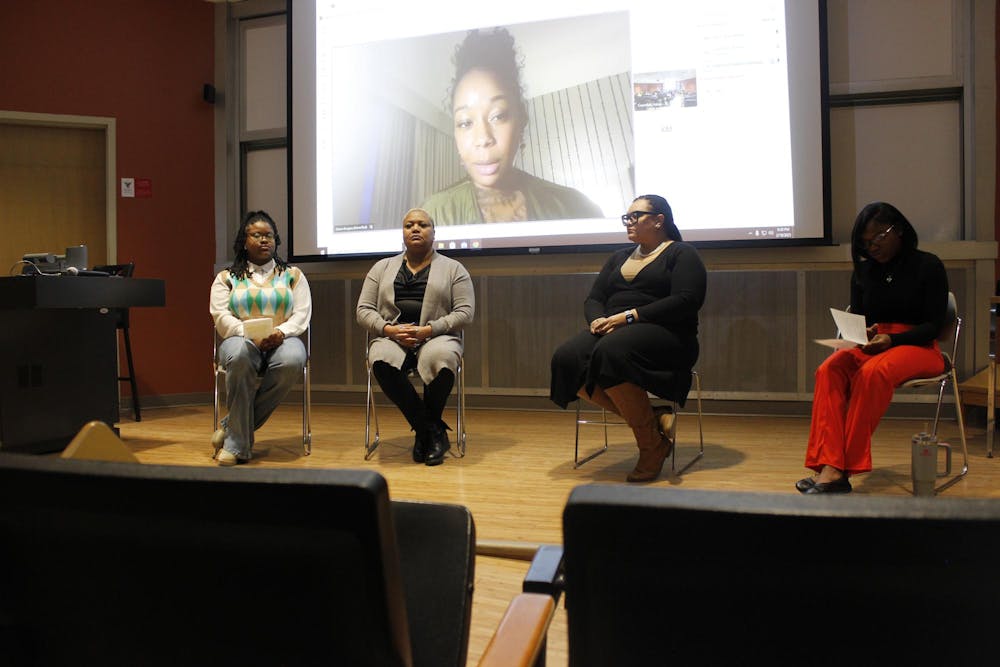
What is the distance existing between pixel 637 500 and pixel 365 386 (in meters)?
4.75

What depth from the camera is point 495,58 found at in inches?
185

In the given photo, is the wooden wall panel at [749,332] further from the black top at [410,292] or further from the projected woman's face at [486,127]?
the black top at [410,292]

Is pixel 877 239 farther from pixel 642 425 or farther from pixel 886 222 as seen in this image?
pixel 642 425

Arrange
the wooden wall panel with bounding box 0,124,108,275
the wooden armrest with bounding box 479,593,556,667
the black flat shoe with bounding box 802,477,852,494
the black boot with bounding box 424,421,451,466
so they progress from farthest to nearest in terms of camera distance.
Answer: the wooden wall panel with bounding box 0,124,108,275
the black boot with bounding box 424,421,451,466
the black flat shoe with bounding box 802,477,852,494
the wooden armrest with bounding box 479,593,556,667

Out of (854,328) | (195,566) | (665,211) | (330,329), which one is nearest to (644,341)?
(665,211)

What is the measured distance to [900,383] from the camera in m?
2.63

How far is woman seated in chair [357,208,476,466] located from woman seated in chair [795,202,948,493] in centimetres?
151

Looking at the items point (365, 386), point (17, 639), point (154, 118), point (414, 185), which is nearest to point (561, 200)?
point (414, 185)

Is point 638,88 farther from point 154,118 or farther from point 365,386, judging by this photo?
point 154,118

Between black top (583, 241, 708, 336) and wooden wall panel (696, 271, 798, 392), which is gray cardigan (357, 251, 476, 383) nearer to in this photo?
black top (583, 241, 708, 336)

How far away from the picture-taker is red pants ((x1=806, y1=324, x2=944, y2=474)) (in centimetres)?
255

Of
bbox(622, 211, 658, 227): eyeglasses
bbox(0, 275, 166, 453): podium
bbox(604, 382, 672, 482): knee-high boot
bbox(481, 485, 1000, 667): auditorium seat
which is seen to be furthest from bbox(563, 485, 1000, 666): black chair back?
bbox(0, 275, 166, 453): podium

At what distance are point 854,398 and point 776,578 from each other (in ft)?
7.77

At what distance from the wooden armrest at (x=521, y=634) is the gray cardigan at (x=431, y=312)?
8.41ft
